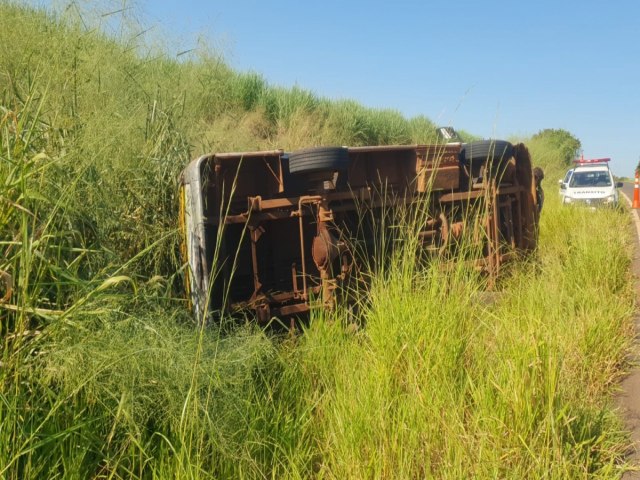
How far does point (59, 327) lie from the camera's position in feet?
9.24

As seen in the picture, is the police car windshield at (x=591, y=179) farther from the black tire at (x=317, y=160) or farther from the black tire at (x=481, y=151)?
the black tire at (x=317, y=160)

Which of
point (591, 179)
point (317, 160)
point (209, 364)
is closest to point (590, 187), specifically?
point (591, 179)

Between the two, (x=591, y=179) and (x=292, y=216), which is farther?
(x=591, y=179)

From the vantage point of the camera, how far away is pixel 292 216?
16.4 ft

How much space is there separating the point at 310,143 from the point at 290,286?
749 centimetres

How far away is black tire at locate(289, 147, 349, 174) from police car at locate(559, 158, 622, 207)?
1267 cm

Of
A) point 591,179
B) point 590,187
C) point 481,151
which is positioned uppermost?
point 481,151

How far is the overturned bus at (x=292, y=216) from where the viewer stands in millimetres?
4570

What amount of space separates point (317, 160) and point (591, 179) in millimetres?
16228

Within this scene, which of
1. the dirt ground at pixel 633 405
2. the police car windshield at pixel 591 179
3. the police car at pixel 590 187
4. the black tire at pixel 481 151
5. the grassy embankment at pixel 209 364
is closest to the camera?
the grassy embankment at pixel 209 364

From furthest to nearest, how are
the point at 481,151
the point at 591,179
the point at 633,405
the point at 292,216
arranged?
1. the point at 591,179
2. the point at 481,151
3. the point at 292,216
4. the point at 633,405

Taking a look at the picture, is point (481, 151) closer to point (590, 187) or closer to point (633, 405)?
point (633, 405)

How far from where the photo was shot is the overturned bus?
15.0 ft

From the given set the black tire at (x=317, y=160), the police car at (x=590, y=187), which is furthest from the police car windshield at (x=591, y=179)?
the black tire at (x=317, y=160)
